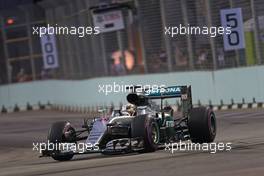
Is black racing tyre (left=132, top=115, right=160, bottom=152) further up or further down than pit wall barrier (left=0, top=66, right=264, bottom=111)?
further down

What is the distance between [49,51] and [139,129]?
78.4ft

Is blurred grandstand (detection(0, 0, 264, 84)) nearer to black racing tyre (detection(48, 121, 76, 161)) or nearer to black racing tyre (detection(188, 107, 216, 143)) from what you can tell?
black racing tyre (detection(188, 107, 216, 143))

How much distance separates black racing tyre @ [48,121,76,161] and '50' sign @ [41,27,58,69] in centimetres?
2231

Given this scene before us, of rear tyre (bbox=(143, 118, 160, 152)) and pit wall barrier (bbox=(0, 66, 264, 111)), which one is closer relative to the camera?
rear tyre (bbox=(143, 118, 160, 152))

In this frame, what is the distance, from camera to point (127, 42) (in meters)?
30.2

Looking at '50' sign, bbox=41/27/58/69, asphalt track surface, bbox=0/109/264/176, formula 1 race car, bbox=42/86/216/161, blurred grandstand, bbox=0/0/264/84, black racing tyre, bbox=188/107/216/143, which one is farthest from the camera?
'50' sign, bbox=41/27/58/69

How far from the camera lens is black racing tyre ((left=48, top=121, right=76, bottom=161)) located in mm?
14734

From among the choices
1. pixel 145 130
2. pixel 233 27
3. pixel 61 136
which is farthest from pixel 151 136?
pixel 233 27

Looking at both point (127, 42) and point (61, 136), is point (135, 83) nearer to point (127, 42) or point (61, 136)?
point (127, 42)

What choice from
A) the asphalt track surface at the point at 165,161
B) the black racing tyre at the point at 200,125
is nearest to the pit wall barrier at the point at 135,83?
the asphalt track surface at the point at 165,161

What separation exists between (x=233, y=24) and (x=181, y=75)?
3022 mm

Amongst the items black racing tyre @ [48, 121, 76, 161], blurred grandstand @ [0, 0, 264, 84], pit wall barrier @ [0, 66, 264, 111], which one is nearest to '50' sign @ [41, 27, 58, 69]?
blurred grandstand @ [0, 0, 264, 84]

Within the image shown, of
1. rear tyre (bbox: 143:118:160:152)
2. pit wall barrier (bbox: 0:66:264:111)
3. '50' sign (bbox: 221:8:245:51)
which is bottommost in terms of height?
rear tyre (bbox: 143:118:160:152)

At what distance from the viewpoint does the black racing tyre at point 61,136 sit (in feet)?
48.3
